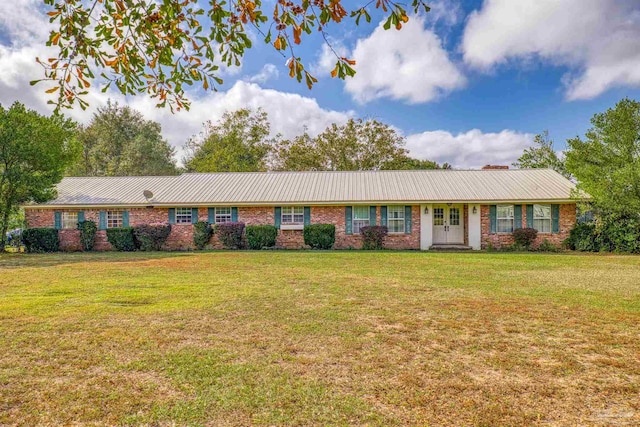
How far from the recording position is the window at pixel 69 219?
1942 centimetres

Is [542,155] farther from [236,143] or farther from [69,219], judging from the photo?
[69,219]

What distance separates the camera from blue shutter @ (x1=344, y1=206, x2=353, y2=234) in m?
18.4

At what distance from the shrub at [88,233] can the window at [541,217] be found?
19.8m

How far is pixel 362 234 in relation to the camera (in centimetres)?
1797

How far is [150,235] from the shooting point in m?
18.2

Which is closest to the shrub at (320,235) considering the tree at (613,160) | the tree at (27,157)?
the tree at (613,160)

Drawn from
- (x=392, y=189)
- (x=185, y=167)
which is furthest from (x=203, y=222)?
(x=185, y=167)

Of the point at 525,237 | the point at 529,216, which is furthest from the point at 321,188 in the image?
the point at 529,216

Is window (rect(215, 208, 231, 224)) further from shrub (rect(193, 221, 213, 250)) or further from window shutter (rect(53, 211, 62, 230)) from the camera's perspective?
window shutter (rect(53, 211, 62, 230))

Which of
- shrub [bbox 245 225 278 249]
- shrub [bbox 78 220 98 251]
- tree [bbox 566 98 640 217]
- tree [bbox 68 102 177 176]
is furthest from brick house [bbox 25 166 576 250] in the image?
tree [bbox 68 102 177 176]

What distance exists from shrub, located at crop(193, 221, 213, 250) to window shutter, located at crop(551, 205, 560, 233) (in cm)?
1509

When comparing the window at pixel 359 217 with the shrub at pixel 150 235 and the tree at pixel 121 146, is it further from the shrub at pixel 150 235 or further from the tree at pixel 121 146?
the tree at pixel 121 146

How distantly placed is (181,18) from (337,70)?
1526mm

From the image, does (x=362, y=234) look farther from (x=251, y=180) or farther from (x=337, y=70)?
(x=337, y=70)
